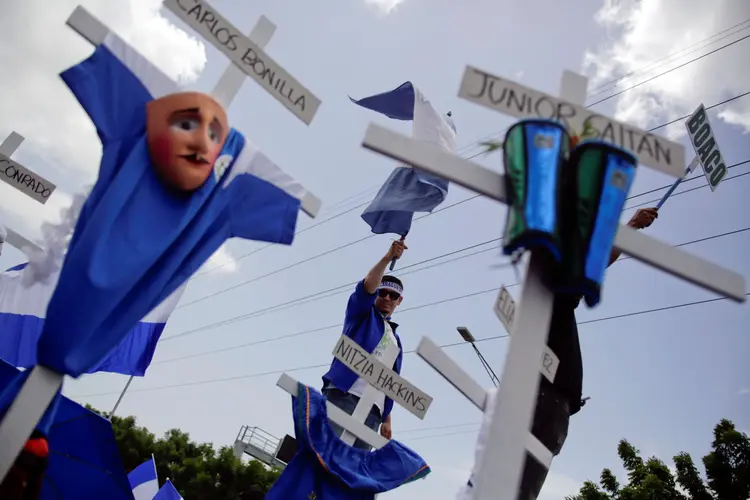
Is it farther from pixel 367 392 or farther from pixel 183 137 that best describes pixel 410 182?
pixel 183 137

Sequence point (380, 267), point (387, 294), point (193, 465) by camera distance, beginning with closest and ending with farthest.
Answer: point (380, 267), point (387, 294), point (193, 465)

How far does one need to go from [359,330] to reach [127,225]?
190 centimetres

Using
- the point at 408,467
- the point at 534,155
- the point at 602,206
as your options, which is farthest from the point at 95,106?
the point at 408,467

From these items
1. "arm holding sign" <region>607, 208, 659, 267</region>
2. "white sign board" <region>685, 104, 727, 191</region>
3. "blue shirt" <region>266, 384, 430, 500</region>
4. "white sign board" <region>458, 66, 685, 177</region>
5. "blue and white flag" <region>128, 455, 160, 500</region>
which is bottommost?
"blue and white flag" <region>128, 455, 160, 500</region>

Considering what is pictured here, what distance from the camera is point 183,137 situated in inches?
87.8

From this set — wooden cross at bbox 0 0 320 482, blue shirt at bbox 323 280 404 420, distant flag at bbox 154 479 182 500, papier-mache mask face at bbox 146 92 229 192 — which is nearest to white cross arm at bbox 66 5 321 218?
wooden cross at bbox 0 0 320 482

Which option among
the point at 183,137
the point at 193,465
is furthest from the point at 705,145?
the point at 193,465

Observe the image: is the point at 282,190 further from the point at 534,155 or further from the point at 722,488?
the point at 722,488

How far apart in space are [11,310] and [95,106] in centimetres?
140

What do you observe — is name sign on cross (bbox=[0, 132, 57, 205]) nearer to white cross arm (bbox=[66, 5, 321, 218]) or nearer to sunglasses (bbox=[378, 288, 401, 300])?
white cross arm (bbox=[66, 5, 321, 218])

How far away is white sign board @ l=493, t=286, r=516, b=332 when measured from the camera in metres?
2.22

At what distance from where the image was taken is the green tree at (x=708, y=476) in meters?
11.2

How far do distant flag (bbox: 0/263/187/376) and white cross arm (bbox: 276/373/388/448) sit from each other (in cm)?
65

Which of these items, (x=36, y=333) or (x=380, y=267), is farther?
(x=380, y=267)
